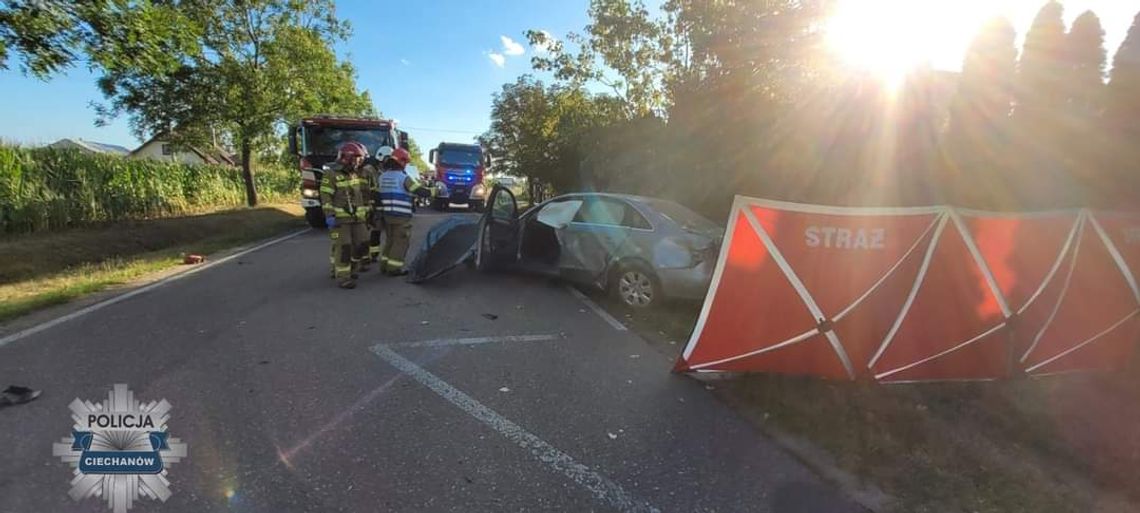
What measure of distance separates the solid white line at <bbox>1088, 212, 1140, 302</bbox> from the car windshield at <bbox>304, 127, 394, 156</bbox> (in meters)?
13.1

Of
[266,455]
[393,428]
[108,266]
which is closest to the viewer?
[266,455]

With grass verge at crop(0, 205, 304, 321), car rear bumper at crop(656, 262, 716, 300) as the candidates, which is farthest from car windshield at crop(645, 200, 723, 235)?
grass verge at crop(0, 205, 304, 321)

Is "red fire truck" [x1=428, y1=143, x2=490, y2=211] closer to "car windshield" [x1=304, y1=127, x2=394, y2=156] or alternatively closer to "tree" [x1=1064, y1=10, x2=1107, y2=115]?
"car windshield" [x1=304, y1=127, x2=394, y2=156]

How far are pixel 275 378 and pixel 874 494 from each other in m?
3.81

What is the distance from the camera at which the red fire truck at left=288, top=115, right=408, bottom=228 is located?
44.1 ft

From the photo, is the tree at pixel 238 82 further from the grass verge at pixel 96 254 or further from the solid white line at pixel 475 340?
Answer: the solid white line at pixel 475 340

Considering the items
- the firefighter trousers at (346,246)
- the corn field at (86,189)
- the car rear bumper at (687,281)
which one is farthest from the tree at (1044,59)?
the corn field at (86,189)

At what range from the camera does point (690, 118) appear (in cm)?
1331

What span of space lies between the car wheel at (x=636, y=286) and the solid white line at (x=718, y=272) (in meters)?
2.02

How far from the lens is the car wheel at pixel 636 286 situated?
632 cm

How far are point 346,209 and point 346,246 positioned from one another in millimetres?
484

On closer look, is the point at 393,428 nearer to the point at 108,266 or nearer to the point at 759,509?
the point at 759,509

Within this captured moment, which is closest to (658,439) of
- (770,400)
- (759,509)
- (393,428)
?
(759,509)

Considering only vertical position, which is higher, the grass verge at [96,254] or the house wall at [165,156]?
the house wall at [165,156]
